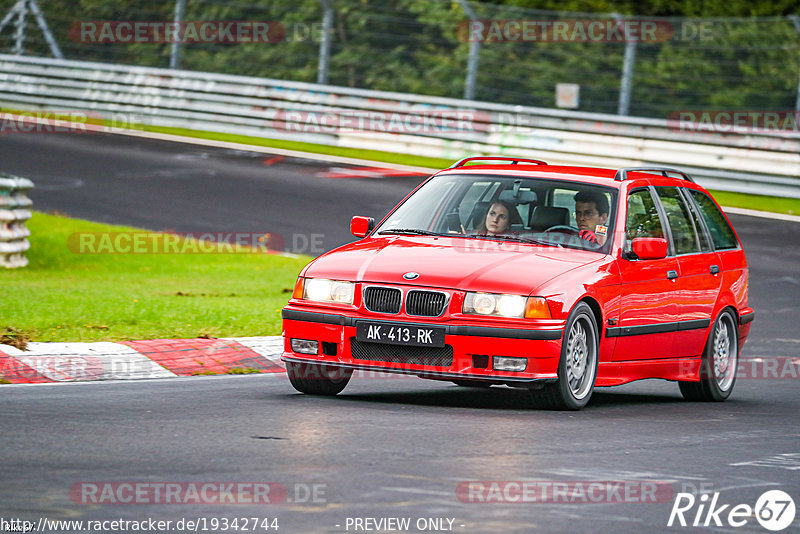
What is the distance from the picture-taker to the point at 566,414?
8.88 metres

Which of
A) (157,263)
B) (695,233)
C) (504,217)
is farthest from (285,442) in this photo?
(157,263)

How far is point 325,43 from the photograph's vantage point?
91.6ft

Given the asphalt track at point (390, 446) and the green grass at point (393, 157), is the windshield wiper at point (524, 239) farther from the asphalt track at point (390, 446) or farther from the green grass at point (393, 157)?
the green grass at point (393, 157)

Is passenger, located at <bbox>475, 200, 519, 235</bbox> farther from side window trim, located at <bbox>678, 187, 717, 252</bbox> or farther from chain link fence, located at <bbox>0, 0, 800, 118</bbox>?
chain link fence, located at <bbox>0, 0, 800, 118</bbox>

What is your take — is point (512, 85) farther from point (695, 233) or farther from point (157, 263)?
point (695, 233)

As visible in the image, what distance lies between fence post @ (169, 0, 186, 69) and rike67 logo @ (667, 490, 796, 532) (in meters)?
24.0

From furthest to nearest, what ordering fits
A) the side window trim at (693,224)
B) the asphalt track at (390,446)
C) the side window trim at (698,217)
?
the side window trim at (698,217) < the side window trim at (693,224) < the asphalt track at (390,446)

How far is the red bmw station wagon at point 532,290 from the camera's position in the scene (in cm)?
859

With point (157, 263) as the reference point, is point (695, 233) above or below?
above

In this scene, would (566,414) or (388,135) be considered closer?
(566,414)

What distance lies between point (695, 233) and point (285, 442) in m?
4.56
